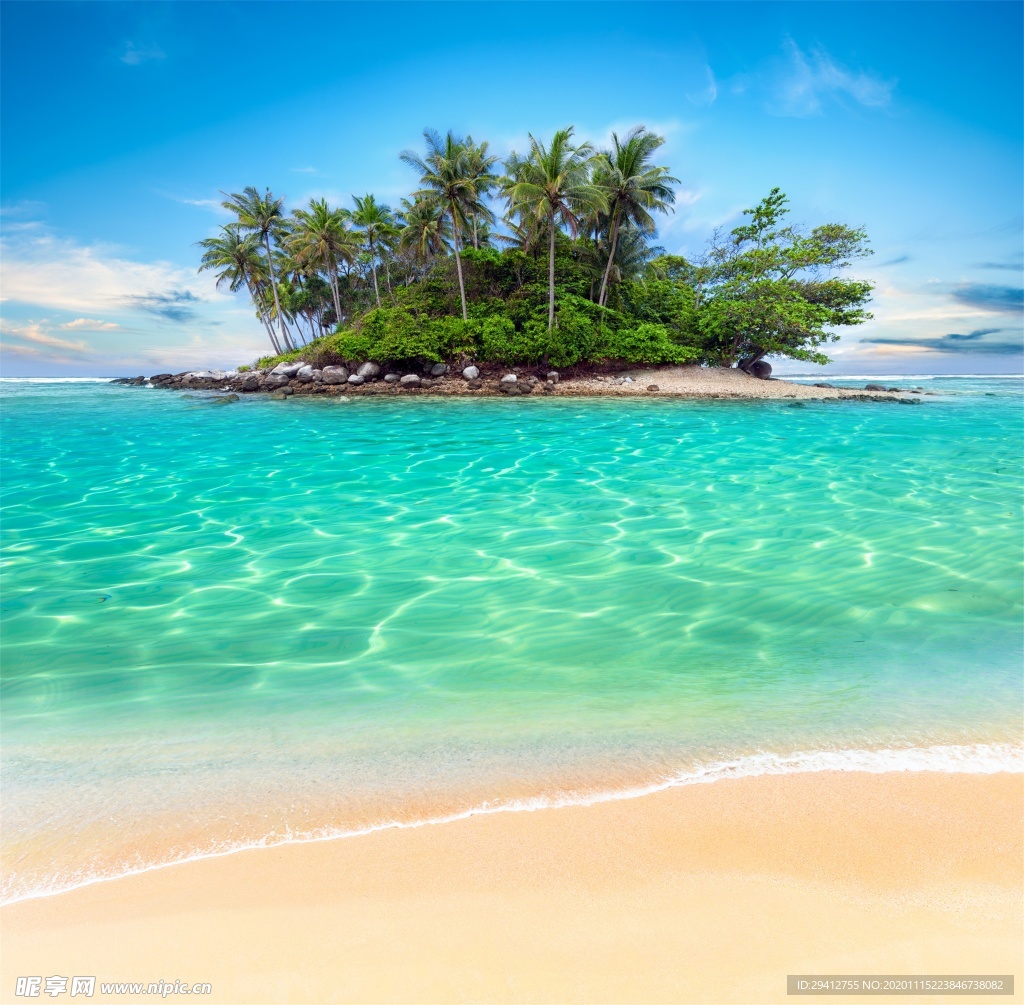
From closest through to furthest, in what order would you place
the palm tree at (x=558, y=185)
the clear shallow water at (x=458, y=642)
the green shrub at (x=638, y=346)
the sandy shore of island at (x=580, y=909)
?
the sandy shore of island at (x=580, y=909)
the clear shallow water at (x=458, y=642)
the palm tree at (x=558, y=185)
the green shrub at (x=638, y=346)

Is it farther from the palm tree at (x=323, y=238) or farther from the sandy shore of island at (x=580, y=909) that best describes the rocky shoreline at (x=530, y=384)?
the sandy shore of island at (x=580, y=909)

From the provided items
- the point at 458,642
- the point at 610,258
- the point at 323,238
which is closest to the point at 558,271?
the point at 610,258

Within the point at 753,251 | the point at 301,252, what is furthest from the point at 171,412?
the point at 753,251

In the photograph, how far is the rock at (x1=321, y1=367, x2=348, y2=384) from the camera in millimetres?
35375

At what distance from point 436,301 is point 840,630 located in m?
39.8

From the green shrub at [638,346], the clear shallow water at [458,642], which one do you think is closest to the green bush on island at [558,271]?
the green shrub at [638,346]

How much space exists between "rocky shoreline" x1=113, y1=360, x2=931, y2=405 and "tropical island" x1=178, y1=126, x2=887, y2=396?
7.7 inches

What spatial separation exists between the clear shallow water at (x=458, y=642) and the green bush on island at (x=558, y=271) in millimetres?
25460

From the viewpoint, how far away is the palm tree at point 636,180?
107 feet

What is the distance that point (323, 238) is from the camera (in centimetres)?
4034

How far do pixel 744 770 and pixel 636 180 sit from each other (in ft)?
119

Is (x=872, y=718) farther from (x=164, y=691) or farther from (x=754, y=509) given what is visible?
(x=754, y=509)

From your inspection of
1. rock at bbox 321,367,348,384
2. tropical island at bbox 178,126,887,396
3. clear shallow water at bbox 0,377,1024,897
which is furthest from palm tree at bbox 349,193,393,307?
clear shallow water at bbox 0,377,1024,897

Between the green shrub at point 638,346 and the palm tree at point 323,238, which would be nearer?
the green shrub at point 638,346
